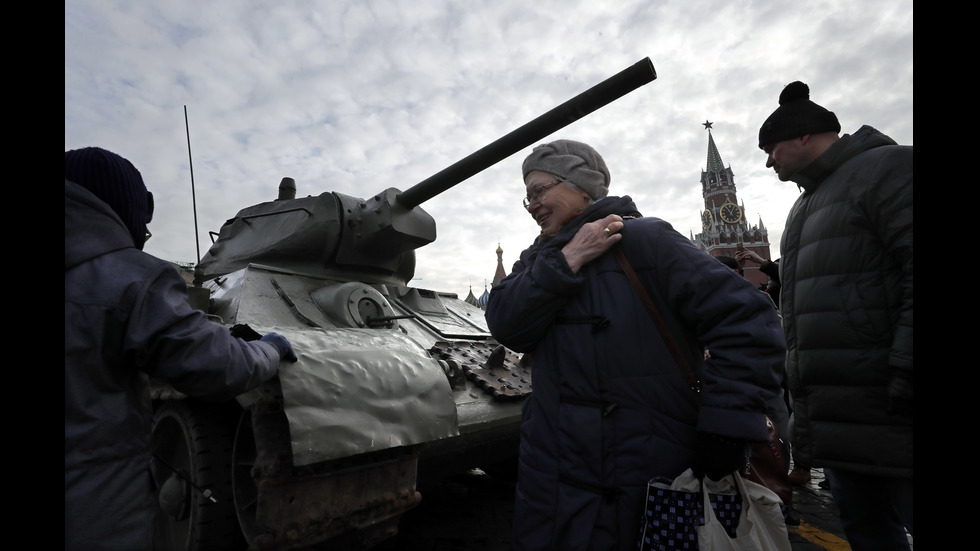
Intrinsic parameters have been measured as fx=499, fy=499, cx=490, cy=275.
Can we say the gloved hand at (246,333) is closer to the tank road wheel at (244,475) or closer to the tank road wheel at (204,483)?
the tank road wheel at (244,475)

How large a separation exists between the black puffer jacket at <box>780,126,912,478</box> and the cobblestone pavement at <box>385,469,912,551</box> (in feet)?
6.11

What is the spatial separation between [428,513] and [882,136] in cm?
397

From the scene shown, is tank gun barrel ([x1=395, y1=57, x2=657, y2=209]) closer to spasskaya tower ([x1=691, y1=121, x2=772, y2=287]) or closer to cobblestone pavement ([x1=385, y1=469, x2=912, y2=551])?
cobblestone pavement ([x1=385, y1=469, x2=912, y2=551])

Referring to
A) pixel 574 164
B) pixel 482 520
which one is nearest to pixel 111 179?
pixel 574 164

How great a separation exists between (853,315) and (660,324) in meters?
0.92

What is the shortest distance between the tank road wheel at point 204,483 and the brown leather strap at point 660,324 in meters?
2.11

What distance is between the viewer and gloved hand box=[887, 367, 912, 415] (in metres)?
1.70

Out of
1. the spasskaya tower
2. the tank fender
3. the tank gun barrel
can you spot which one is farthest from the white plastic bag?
the spasskaya tower

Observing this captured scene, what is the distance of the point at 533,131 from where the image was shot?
3.90 m

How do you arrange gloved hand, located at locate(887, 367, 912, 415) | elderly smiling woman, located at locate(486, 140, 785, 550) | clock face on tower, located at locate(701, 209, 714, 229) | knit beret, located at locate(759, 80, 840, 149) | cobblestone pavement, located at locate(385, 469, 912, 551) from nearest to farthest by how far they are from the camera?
elderly smiling woman, located at locate(486, 140, 785, 550)
gloved hand, located at locate(887, 367, 912, 415)
knit beret, located at locate(759, 80, 840, 149)
cobblestone pavement, located at locate(385, 469, 912, 551)
clock face on tower, located at locate(701, 209, 714, 229)

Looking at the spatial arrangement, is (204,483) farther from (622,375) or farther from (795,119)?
(795,119)

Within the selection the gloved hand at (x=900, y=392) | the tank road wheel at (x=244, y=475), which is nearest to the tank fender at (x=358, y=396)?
the tank road wheel at (x=244, y=475)

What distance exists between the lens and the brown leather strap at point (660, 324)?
1.53 meters

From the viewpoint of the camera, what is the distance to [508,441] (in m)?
3.46
